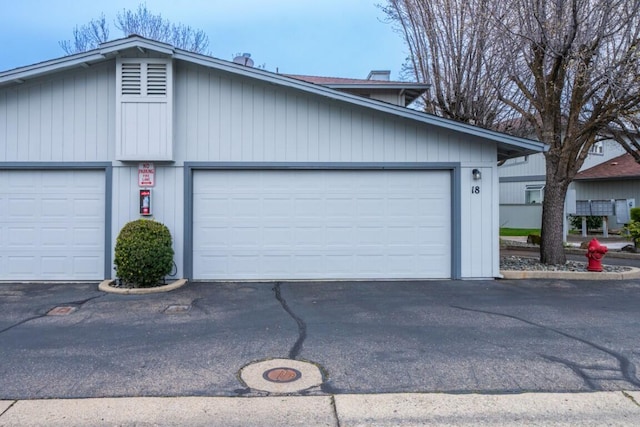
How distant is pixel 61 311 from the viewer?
22.4 ft

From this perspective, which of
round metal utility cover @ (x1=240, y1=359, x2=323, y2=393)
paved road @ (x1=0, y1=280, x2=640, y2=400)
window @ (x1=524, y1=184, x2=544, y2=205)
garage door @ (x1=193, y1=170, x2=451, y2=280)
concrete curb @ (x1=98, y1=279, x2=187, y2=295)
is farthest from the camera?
window @ (x1=524, y1=184, x2=544, y2=205)

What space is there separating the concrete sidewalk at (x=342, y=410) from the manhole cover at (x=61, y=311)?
3.20 meters

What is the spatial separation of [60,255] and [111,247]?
1044 mm

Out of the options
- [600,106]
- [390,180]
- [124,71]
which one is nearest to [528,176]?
[600,106]

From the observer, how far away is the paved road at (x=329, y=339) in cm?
416

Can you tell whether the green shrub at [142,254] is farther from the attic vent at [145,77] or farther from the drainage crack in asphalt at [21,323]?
the attic vent at [145,77]

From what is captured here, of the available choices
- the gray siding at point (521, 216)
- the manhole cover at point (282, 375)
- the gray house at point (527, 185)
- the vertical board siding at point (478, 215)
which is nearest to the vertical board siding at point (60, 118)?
the manhole cover at point (282, 375)

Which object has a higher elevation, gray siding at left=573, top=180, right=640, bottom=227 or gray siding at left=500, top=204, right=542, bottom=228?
gray siding at left=573, top=180, right=640, bottom=227

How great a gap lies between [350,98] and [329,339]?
4.98m

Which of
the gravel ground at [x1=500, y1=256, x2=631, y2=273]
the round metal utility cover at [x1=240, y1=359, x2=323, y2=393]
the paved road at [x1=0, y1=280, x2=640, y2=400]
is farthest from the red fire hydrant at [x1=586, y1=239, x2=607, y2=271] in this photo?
the round metal utility cover at [x1=240, y1=359, x2=323, y2=393]

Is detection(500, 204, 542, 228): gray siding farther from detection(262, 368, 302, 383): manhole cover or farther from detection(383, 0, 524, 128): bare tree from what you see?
detection(262, 368, 302, 383): manhole cover

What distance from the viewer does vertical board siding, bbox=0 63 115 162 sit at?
901 cm

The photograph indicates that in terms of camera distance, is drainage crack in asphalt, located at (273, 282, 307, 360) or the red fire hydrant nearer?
drainage crack in asphalt, located at (273, 282, 307, 360)

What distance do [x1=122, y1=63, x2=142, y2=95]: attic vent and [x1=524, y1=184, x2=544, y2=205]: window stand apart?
22.6 meters
